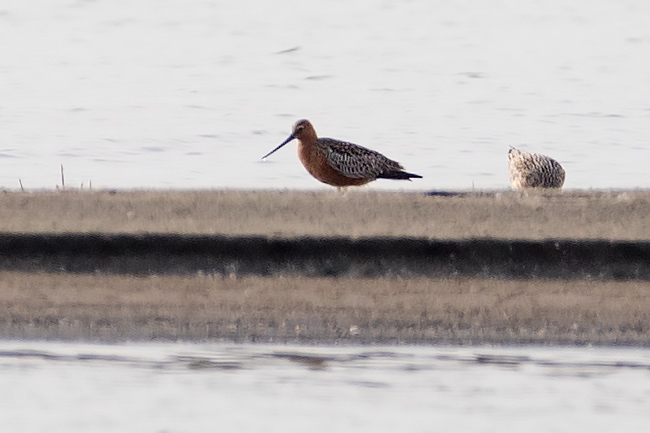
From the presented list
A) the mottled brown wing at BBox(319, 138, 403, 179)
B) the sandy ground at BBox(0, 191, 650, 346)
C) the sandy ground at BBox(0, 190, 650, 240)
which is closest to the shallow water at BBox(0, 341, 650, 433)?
the sandy ground at BBox(0, 191, 650, 346)

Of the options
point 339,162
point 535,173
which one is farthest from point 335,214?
point 535,173

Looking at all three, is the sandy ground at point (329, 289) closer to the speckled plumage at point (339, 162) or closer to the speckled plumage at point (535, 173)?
the speckled plumage at point (339, 162)

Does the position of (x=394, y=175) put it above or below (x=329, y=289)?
above

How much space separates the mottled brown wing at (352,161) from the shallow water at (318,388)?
3403 mm

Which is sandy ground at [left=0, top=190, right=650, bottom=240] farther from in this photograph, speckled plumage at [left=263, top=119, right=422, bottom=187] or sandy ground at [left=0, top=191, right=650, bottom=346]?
speckled plumage at [left=263, top=119, right=422, bottom=187]

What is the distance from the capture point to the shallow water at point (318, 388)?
677cm

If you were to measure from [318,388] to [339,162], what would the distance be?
421 centimetres

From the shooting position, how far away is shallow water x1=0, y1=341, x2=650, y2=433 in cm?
677

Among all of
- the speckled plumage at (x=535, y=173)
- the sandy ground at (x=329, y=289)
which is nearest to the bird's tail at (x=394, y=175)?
the speckled plumage at (x=535, y=173)

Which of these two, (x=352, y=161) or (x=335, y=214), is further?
(x=352, y=161)

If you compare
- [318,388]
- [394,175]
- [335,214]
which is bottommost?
[318,388]

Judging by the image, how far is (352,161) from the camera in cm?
1136

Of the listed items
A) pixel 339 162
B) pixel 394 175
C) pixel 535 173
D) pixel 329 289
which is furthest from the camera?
pixel 535 173

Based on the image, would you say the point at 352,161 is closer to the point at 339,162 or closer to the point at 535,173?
the point at 339,162
